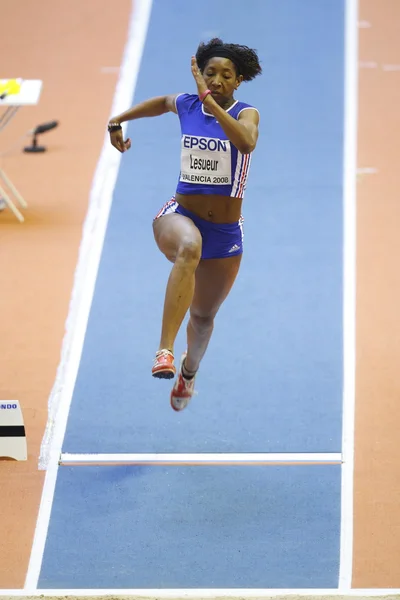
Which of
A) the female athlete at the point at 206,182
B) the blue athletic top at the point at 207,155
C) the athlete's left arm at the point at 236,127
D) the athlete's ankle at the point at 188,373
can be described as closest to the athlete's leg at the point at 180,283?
the female athlete at the point at 206,182

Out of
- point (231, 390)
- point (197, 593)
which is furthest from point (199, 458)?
point (197, 593)

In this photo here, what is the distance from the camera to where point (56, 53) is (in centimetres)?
1422

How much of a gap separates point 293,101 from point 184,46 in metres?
1.85

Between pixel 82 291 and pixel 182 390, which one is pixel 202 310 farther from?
pixel 82 291

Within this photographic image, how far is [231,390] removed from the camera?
8852mm

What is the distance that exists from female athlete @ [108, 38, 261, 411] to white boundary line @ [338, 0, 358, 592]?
1537mm

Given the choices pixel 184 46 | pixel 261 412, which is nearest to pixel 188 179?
pixel 261 412

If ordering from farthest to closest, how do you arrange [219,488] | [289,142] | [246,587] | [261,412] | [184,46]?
[184,46], [289,142], [261,412], [219,488], [246,587]

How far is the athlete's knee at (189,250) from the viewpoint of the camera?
6738 mm

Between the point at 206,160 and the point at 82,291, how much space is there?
3200 millimetres

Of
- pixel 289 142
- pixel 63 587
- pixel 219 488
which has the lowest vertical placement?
pixel 63 587

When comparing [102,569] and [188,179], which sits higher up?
[188,179]

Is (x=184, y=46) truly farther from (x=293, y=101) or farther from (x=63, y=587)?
(x=63, y=587)

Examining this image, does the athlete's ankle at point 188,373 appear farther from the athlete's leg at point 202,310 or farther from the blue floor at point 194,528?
the blue floor at point 194,528
